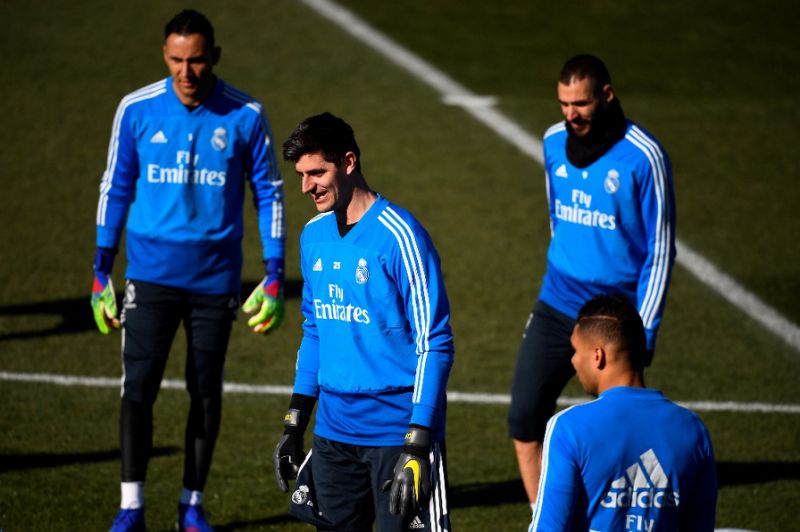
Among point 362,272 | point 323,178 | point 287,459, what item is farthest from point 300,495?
point 323,178

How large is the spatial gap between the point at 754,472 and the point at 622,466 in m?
4.36

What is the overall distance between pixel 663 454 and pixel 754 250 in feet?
29.6

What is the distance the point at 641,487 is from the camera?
4.25m

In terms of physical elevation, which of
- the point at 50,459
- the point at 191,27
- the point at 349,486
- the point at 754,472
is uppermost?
the point at 191,27

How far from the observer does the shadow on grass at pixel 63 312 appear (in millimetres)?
10344

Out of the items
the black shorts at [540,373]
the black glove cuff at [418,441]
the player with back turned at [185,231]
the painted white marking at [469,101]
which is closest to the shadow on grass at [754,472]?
the black shorts at [540,373]

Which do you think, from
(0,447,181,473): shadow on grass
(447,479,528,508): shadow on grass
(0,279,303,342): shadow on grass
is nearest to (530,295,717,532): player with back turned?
(447,479,528,508): shadow on grass

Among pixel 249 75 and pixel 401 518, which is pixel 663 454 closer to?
pixel 401 518

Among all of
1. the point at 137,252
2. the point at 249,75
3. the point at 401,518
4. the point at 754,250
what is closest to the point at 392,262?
the point at 401,518

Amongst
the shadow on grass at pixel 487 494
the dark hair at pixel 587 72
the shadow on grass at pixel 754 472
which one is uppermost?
the dark hair at pixel 587 72

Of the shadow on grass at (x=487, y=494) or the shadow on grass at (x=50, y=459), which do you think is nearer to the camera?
the shadow on grass at (x=487, y=494)

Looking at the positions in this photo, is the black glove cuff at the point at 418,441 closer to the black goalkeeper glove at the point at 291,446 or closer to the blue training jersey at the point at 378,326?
the blue training jersey at the point at 378,326

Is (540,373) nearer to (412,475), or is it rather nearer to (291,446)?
(291,446)

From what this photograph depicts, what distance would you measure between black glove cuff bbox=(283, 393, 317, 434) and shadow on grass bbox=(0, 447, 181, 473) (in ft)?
9.76
